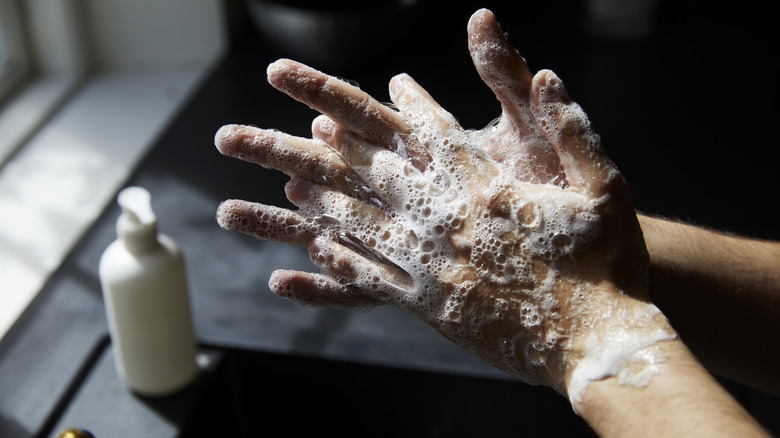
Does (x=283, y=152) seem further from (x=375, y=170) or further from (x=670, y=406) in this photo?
(x=670, y=406)

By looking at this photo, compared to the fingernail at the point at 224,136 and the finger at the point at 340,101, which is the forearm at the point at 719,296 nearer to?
the finger at the point at 340,101

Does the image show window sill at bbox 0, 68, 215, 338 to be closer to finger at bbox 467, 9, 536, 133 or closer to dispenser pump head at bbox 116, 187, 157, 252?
dispenser pump head at bbox 116, 187, 157, 252

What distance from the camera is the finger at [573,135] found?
61 centimetres

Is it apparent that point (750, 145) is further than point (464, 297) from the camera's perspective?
Yes

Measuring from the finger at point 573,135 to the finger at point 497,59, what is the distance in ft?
0.08

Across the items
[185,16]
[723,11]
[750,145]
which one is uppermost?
Result: [723,11]

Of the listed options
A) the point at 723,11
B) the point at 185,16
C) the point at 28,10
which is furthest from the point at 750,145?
the point at 28,10

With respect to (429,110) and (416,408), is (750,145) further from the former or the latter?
(429,110)

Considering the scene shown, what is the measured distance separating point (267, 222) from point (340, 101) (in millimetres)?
122

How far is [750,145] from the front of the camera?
53.9 inches

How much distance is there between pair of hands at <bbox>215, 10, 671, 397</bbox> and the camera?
0.60m

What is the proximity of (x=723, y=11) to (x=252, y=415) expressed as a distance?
4.75 ft

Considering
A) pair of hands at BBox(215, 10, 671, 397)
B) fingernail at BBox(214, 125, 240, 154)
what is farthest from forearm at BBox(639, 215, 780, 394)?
fingernail at BBox(214, 125, 240, 154)

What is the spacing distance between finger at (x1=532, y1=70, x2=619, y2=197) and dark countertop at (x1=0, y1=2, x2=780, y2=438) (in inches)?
16.5
